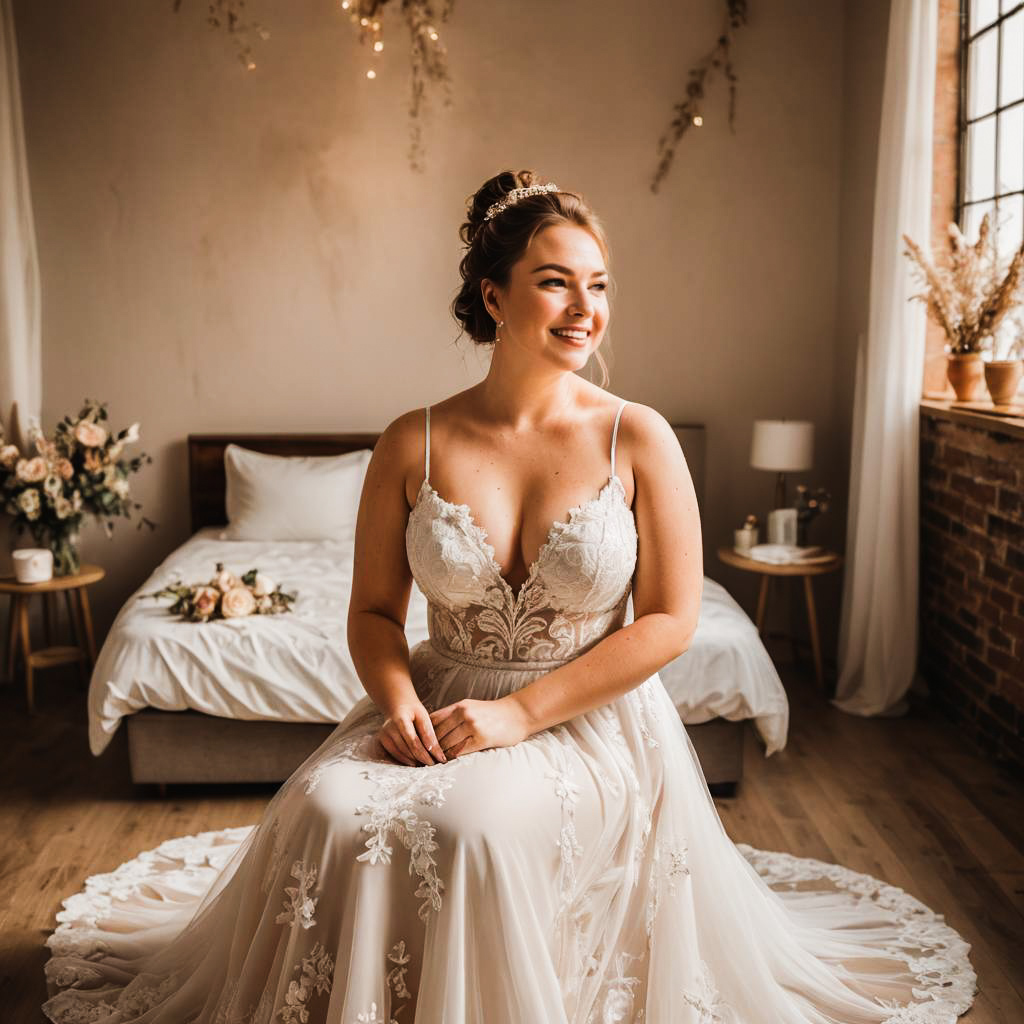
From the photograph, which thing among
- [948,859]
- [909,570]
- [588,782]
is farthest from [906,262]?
[588,782]

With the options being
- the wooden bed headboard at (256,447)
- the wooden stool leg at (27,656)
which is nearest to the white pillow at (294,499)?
the wooden bed headboard at (256,447)

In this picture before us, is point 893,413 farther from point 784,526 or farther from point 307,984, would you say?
point 307,984

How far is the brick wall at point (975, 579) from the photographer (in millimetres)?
3619

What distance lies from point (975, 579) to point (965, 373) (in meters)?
0.73

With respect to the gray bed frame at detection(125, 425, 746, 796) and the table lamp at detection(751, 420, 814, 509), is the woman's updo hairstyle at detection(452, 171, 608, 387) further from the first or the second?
the table lamp at detection(751, 420, 814, 509)

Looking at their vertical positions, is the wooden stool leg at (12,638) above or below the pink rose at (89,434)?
below

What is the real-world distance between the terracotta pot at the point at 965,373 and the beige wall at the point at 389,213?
2.80 ft

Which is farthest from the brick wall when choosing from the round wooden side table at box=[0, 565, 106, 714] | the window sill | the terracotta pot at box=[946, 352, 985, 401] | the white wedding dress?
the round wooden side table at box=[0, 565, 106, 714]

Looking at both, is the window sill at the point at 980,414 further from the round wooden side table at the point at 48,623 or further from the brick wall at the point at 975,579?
the round wooden side table at the point at 48,623

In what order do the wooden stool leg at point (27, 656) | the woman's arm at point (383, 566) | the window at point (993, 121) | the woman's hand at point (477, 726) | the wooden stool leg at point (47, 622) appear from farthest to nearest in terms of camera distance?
the wooden stool leg at point (47, 622) → the wooden stool leg at point (27, 656) → the window at point (993, 121) → the woman's arm at point (383, 566) → the woman's hand at point (477, 726)

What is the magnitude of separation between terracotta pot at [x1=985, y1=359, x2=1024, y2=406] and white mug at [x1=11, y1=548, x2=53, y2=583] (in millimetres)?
3494

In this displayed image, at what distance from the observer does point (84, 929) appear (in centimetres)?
264

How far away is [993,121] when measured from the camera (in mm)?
4121

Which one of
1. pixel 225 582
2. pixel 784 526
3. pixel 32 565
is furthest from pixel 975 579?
pixel 32 565
